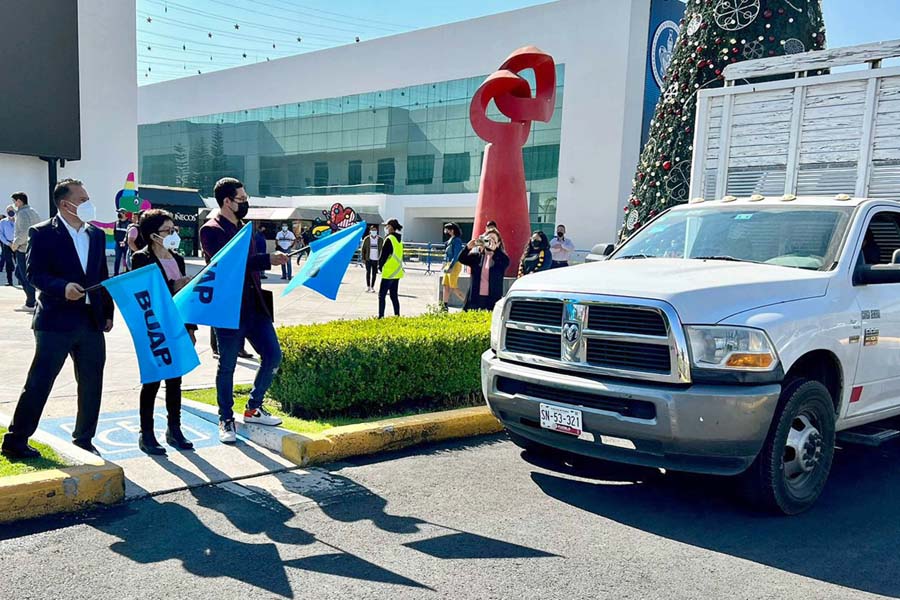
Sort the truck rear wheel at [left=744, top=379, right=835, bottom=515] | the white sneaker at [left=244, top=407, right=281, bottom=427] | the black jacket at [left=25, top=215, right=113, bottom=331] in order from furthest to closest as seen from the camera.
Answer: the white sneaker at [left=244, top=407, right=281, bottom=427], the black jacket at [left=25, top=215, right=113, bottom=331], the truck rear wheel at [left=744, top=379, right=835, bottom=515]

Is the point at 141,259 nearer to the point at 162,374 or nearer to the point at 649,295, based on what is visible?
the point at 162,374

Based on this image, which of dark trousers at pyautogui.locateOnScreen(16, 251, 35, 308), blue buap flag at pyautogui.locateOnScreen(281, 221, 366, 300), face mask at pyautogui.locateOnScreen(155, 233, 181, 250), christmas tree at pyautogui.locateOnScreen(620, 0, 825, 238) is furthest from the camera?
dark trousers at pyautogui.locateOnScreen(16, 251, 35, 308)

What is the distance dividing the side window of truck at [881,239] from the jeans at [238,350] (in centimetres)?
439

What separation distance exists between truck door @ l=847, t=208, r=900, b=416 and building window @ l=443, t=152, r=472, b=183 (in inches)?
1921

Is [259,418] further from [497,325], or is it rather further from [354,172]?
[354,172]

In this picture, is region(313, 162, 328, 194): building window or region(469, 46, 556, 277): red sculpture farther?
region(313, 162, 328, 194): building window

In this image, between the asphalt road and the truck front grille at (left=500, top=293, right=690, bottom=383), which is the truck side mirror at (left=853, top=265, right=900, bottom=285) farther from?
the truck front grille at (left=500, top=293, right=690, bottom=383)

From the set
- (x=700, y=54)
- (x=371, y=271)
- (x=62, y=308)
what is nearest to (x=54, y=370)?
(x=62, y=308)

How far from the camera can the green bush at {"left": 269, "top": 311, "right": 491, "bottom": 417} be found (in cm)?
608

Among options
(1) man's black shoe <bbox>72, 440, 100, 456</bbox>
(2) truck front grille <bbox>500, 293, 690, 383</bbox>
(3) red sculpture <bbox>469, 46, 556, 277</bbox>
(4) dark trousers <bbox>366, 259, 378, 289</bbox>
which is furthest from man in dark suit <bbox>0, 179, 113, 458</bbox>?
(4) dark trousers <bbox>366, 259, 378, 289</bbox>

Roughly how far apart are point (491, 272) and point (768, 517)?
6690mm

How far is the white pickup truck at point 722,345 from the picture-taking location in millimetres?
4133

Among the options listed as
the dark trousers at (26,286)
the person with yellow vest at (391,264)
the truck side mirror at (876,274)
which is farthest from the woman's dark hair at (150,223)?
the dark trousers at (26,286)

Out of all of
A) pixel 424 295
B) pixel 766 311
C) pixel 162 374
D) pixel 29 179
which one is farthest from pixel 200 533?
pixel 29 179
